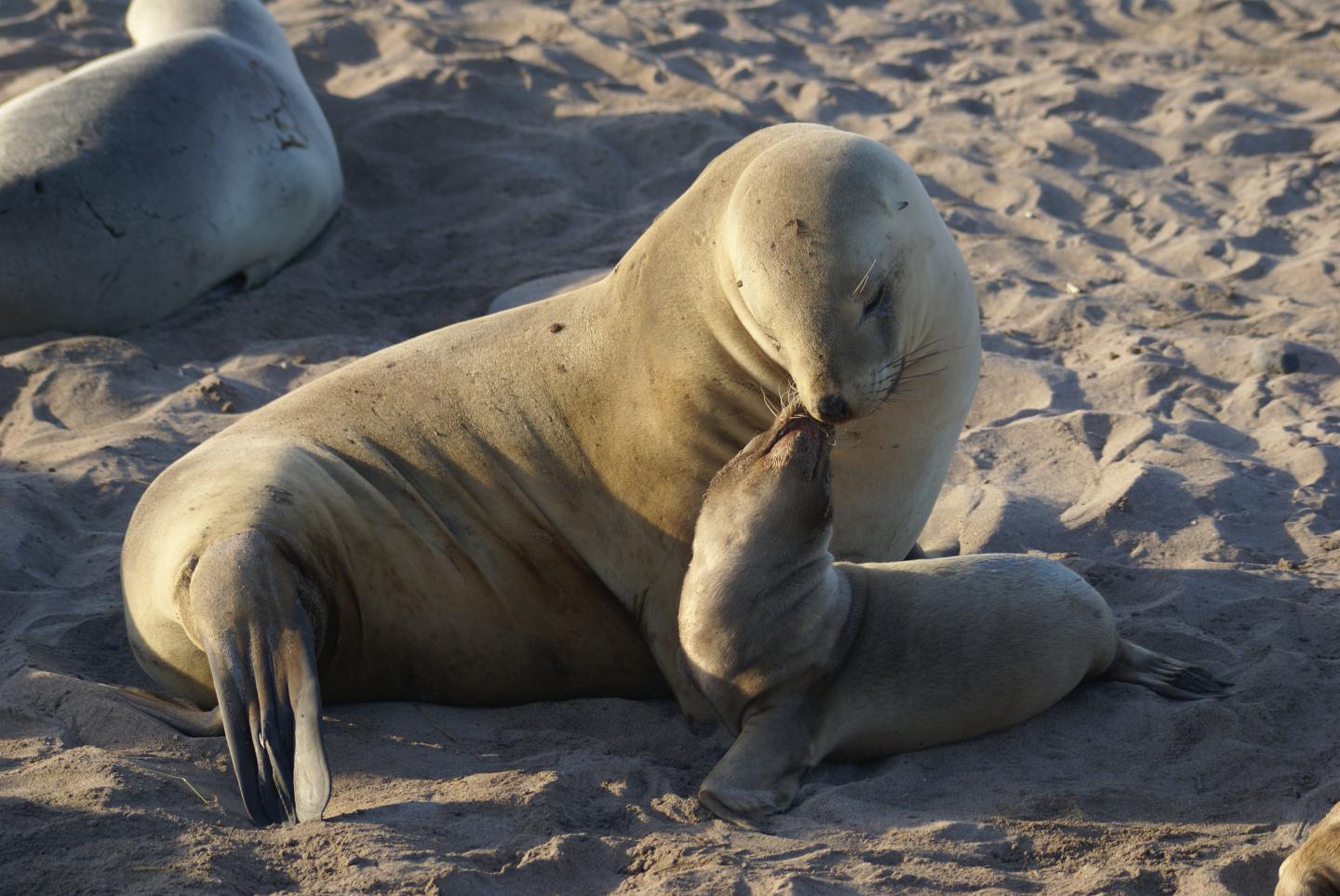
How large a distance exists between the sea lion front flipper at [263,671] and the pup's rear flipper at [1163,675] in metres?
1.83

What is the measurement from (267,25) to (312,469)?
4834mm

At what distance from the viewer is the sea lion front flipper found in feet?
10.4

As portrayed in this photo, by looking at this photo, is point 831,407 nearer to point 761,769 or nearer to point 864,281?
point 864,281

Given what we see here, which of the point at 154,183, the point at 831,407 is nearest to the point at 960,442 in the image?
the point at 831,407

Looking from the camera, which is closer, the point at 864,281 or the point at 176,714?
the point at 864,281

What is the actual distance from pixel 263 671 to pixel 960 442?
102 inches

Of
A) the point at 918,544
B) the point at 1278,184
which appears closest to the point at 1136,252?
the point at 1278,184

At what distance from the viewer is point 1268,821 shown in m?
3.04

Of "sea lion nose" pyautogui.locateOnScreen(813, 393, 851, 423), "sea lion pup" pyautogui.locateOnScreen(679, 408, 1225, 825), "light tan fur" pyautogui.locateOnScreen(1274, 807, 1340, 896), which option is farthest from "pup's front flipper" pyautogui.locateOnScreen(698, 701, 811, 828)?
"light tan fur" pyautogui.locateOnScreen(1274, 807, 1340, 896)

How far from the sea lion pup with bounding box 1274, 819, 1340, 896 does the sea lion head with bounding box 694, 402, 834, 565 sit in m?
1.25

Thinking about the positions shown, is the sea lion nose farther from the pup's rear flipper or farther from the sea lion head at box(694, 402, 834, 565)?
the pup's rear flipper

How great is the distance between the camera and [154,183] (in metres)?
6.62

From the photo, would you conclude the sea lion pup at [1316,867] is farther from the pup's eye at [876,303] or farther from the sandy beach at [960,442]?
the pup's eye at [876,303]

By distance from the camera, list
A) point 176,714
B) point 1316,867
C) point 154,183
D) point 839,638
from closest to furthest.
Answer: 1. point 1316,867
2. point 839,638
3. point 176,714
4. point 154,183
